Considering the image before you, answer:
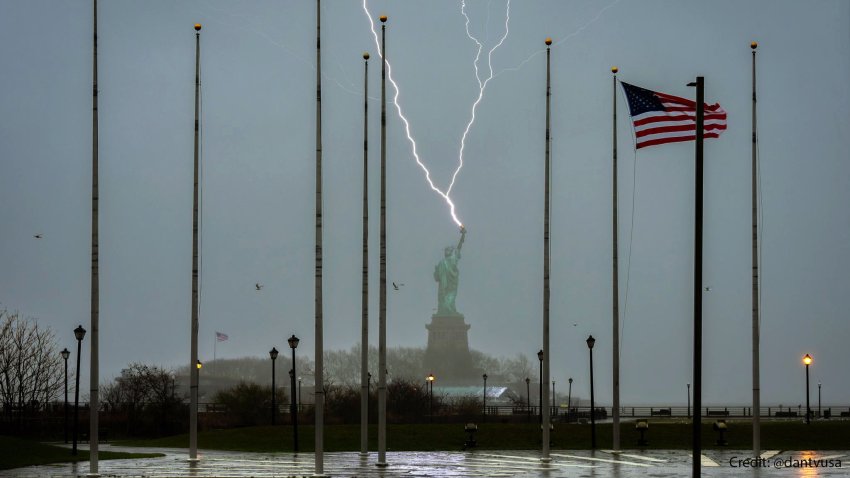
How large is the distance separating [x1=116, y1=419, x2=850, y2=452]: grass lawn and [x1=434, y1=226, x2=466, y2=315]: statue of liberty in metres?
93.3

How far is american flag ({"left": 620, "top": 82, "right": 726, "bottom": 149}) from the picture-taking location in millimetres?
42156

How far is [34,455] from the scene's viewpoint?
45.6 metres

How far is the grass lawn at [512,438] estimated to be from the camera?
5394 cm

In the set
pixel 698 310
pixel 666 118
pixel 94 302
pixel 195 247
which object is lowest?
pixel 698 310

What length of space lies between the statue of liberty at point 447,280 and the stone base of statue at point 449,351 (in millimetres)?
1004

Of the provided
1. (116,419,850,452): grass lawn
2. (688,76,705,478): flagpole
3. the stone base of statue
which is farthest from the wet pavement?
the stone base of statue

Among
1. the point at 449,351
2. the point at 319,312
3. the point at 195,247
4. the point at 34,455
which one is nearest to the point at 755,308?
the point at 319,312

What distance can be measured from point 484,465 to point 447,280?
117 meters

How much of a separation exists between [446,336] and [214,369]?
120ft

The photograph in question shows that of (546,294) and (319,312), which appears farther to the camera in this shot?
(546,294)

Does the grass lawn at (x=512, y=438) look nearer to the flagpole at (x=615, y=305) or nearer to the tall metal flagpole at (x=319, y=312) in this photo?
the flagpole at (x=615, y=305)

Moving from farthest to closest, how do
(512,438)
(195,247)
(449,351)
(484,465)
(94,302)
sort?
(449,351) → (512,438) → (195,247) → (484,465) → (94,302)

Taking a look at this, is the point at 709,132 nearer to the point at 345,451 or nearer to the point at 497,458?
the point at 497,458

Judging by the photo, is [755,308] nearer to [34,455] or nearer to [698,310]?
[698,310]
